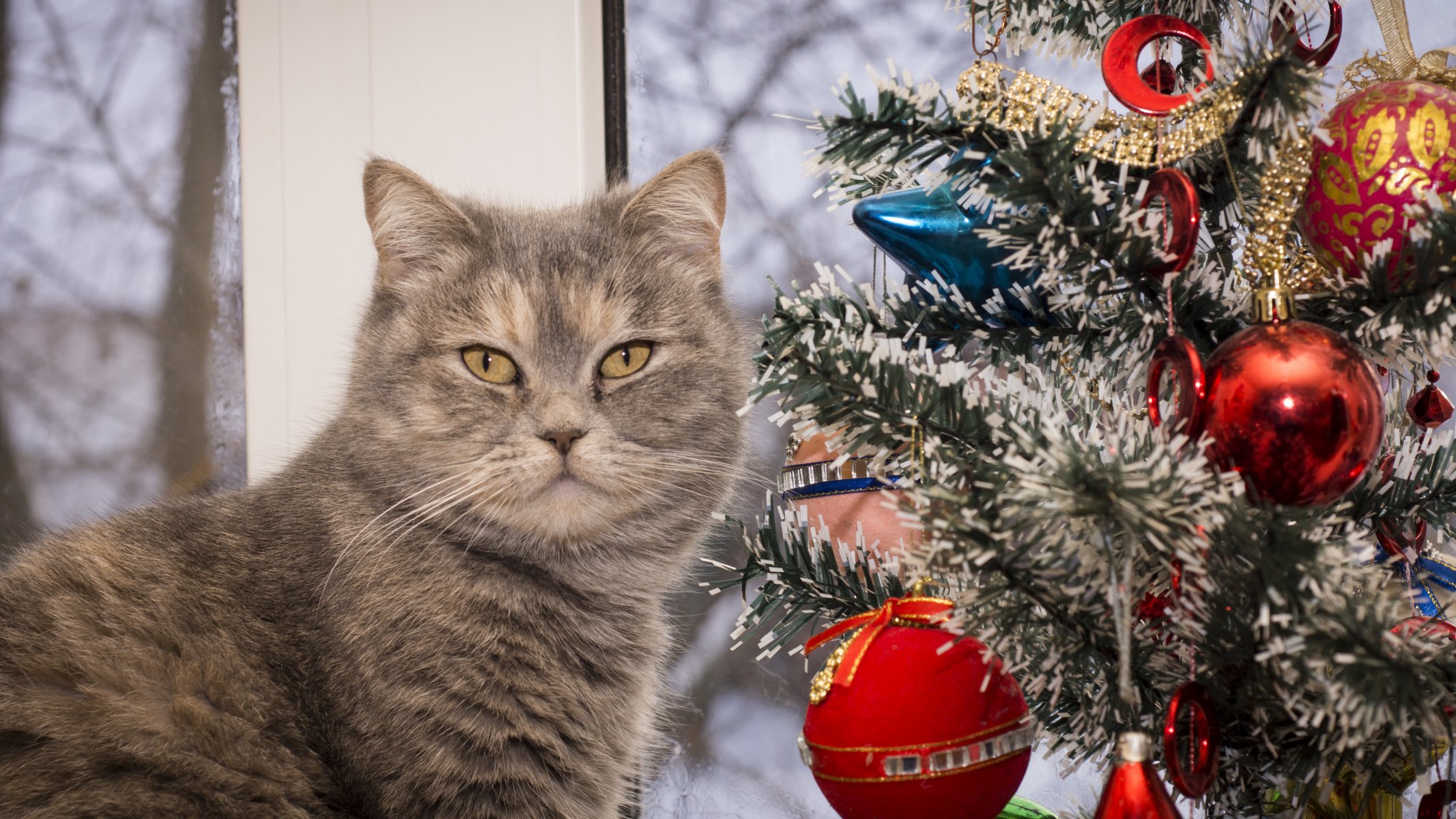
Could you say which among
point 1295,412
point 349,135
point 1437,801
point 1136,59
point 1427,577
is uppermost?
point 349,135

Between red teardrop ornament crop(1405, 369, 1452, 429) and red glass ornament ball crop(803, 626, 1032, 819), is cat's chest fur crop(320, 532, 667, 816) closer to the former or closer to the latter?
red glass ornament ball crop(803, 626, 1032, 819)

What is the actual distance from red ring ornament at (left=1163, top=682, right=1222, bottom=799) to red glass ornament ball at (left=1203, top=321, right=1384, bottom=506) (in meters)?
0.13

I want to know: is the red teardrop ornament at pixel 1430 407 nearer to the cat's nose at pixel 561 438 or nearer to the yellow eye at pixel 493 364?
the cat's nose at pixel 561 438

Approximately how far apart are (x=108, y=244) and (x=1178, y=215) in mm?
1781

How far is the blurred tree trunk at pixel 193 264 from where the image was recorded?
1745 mm

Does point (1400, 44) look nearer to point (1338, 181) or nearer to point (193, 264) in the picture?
point (1338, 181)

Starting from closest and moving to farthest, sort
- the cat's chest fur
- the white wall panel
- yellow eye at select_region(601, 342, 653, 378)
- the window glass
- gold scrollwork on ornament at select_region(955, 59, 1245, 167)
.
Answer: gold scrollwork on ornament at select_region(955, 59, 1245, 167) → the cat's chest fur → yellow eye at select_region(601, 342, 653, 378) → the white wall panel → the window glass

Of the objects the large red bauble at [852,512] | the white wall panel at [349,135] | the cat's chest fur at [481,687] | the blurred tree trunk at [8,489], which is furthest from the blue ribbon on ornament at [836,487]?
the blurred tree trunk at [8,489]

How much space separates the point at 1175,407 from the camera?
62 cm

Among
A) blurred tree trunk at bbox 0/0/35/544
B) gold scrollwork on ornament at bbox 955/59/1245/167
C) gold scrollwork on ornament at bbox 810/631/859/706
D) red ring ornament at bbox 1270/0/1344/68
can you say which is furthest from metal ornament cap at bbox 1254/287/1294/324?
blurred tree trunk at bbox 0/0/35/544

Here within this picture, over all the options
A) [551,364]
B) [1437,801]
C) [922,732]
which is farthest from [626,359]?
[1437,801]

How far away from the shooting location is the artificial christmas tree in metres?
0.55

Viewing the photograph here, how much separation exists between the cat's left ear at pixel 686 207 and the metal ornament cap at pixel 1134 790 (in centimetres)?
77

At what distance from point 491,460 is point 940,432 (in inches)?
18.9
